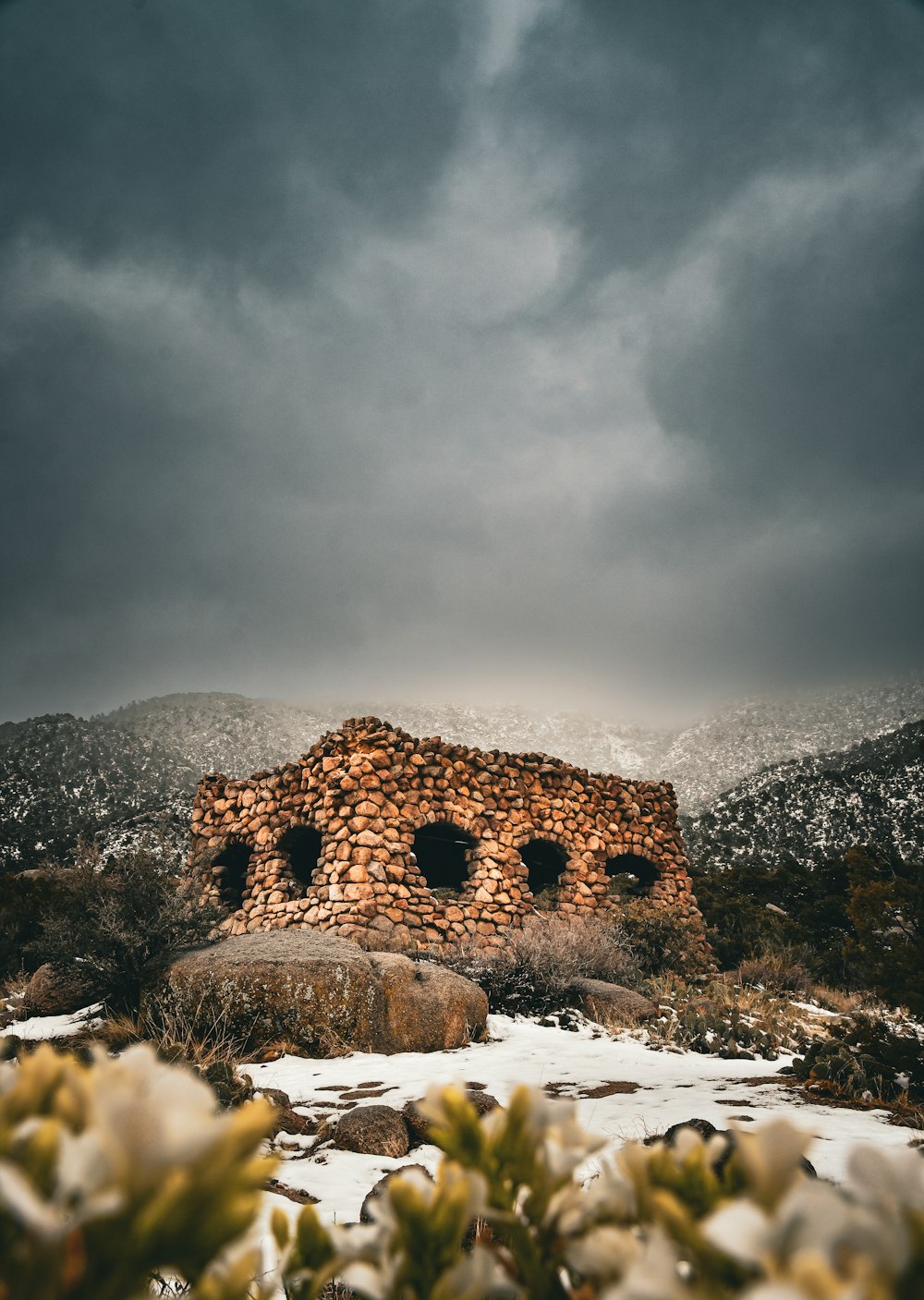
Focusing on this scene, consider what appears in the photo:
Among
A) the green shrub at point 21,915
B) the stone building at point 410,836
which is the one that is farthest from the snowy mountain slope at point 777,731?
the green shrub at point 21,915

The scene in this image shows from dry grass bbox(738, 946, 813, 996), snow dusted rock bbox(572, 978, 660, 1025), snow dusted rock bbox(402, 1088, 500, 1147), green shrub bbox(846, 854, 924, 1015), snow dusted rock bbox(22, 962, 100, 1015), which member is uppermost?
green shrub bbox(846, 854, 924, 1015)

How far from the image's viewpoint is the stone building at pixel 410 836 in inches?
388

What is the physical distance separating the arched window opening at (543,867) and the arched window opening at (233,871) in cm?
469

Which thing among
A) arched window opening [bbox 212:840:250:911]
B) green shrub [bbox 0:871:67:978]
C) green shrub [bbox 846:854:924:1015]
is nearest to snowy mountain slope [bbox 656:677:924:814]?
arched window opening [bbox 212:840:250:911]

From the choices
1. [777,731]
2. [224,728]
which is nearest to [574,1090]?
[224,728]

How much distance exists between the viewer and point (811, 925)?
14.3 m

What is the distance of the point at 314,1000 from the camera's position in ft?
18.6

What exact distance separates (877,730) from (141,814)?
5816 cm

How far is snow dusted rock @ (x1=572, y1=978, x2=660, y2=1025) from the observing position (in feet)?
24.1

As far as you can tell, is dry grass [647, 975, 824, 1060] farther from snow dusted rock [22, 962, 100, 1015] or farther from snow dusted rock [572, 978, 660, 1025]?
snow dusted rock [22, 962, 100, 1015]

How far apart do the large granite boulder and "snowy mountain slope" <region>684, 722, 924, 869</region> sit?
18.6m

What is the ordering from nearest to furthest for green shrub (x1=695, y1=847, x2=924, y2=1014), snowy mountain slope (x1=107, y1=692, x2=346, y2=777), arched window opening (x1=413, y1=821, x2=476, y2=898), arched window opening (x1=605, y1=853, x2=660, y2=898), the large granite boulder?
green shrub (x1=695, y1=847, x2=924, y2=1014) → the large granite boulder → arched window opening (x1=605, y1=853, x2=660, y2=898) → arched window opening (x1=413, y1=821, x2=476, y2=898) → snowy mountain slope (x1=107, y1=692, x2=346, y2=777)

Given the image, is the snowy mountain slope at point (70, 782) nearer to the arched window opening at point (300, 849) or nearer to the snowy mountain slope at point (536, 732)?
the arched window opening at point (300, 849)

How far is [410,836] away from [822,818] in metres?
20.6
